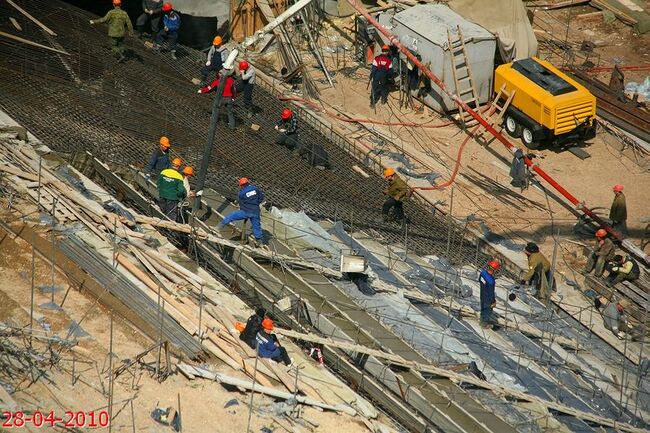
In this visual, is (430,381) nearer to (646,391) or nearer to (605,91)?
(646,391)

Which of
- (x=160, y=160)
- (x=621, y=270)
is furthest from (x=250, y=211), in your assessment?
(x=621, y=270)

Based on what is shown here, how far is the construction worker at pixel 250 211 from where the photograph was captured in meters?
19.1

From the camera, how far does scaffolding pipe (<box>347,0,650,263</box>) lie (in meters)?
23.0

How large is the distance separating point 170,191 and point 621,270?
8.68 metres

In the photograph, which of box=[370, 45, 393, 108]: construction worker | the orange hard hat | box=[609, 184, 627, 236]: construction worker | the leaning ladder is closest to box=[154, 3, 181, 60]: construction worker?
box=[370, 45, 393, 108]: construction worker

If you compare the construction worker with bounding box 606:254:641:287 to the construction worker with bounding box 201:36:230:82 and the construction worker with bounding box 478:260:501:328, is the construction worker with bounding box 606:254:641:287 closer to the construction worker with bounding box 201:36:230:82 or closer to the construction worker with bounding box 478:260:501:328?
the construction worker with bounding box 478:260:501:328

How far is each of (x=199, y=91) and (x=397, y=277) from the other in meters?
6.94

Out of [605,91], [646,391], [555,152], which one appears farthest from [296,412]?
[605,91]

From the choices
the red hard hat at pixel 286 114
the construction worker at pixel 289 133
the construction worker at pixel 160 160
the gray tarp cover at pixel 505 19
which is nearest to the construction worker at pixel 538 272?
the construction worker at pixel 289 133

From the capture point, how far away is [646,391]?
62.1 ft

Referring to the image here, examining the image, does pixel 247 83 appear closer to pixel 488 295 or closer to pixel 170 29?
pixel 170 29

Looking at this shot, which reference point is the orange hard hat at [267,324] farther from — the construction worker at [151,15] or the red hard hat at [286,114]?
the construction worker at [151,15]

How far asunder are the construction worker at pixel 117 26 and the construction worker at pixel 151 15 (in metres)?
1.02

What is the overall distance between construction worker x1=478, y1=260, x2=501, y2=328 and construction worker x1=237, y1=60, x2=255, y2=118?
7092mm
